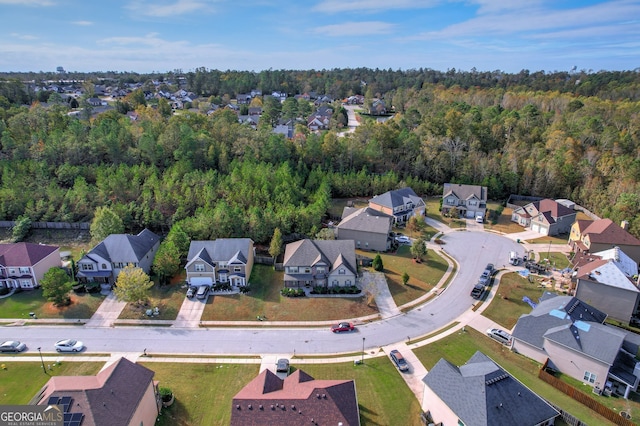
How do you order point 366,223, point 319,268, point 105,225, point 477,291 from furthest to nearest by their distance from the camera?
point 366,223 → point 105,225 → point 319,268 → point 477,291

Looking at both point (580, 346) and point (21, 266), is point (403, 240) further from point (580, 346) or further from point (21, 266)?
point (21, 266)

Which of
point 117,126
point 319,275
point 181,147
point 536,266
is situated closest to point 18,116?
point 117,126

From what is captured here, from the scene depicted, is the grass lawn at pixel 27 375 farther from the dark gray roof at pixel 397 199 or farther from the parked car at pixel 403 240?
the dark gray roof at pixel 397 199

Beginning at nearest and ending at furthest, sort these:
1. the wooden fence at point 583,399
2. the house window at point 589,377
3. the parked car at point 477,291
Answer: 1. the wooden fence at point 583,399
2. the house window at point 589,377
3. the parked car at point 477,291

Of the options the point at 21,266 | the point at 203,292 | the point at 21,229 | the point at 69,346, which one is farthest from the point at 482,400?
the point at 21,229

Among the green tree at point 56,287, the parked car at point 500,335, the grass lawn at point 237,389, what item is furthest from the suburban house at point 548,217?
the green tree at point 56,287

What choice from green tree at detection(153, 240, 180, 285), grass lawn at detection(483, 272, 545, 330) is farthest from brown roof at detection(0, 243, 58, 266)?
grass lawn at detection(483, 272, 545, 330)

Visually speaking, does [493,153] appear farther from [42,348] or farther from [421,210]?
[42,348]
